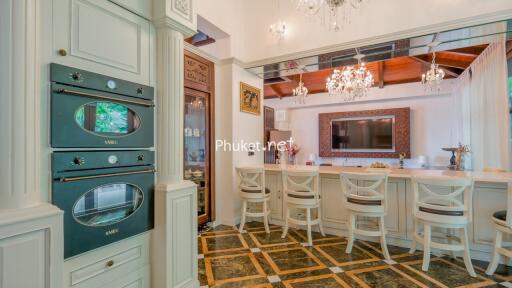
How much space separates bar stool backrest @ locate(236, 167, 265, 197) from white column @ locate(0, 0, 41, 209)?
2.56 m

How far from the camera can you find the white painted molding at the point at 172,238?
1.69 meters

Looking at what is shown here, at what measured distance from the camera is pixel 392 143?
21.1 feet

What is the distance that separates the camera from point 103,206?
4.83 feet

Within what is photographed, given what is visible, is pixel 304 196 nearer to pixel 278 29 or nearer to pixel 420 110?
pixel 278 29

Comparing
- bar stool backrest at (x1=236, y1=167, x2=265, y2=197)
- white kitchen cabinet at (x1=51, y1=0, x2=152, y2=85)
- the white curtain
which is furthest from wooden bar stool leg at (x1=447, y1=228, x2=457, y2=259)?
white kitchen cabinet at (x1=51, y1=0, x2=152, y2=85)

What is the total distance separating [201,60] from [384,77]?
5.03 m

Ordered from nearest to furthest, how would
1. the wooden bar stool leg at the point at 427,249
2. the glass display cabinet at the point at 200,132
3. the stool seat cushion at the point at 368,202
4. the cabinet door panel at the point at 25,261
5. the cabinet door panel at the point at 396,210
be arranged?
the cabinet door panel at the point at 25,261 < the wooden bar stool leg at the point at 427,249 < the stool seat cushion at the point at 368,202 < the cabinet door panel at the point at 396,210 < the glass display cabinet at the point at 200,132

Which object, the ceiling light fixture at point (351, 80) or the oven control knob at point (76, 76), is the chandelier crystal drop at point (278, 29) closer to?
the ceiling light fixture at point (351, 80)

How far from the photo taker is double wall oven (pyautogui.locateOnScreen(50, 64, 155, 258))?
49.0 inches

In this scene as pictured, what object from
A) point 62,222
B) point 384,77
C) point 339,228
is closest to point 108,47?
point 62,222

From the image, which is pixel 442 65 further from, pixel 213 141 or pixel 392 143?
pixel 213 141

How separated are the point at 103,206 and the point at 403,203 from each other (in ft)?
10.5

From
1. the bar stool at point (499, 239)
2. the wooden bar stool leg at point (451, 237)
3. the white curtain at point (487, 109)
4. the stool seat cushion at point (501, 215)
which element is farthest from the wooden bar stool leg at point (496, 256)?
the white curtain at point (487, 109)

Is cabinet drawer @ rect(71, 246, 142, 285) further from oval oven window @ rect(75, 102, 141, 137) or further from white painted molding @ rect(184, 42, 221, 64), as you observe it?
white painted molding @ rect(184, 42, 221, 64)
